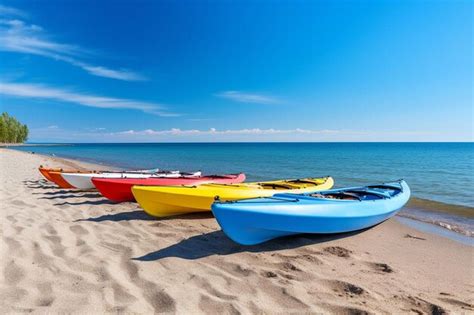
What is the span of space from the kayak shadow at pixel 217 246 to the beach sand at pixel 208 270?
0.02 m

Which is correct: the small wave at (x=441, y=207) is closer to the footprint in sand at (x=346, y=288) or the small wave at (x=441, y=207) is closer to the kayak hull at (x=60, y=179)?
the footprint in sand at (x=346, y=288)

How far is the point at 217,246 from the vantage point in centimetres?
479

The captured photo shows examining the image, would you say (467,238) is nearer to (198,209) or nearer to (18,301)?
(198,209)

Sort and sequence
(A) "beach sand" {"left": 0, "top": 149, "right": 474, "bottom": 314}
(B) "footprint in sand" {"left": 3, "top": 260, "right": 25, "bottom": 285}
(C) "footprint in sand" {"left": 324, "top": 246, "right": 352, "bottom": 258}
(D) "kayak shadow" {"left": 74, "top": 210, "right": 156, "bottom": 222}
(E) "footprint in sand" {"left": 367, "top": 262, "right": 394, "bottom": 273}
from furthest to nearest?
(D) "kayak shadow" {"left": 74, "top": 210, "right": 156, "bottom": 222} → (C) "footprint in sand" {"left": 324, "top": 246, "right": 352, "bottom": 258} → (E) "footprint in sand" {"left": 367, "top": 262, "right": 394, "bottom": 273} → (B) "footprint in sand" {"left": 3, "top": 260, "right": 25, "bottom": 285} → (A) "beach sand" {"left": 0, "top": 149, "right": 474, "bottom": 314}

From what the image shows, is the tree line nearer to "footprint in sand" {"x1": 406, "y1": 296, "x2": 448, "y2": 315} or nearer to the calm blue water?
the calm blue water

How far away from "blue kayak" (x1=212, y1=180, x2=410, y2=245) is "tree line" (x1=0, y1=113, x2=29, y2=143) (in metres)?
79.0

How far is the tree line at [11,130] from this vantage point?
67531 mm

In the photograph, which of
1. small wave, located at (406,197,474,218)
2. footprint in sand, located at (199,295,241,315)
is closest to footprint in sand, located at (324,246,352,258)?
footprint in sand, located at (199,295,241,315)


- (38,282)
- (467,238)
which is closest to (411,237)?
(467,238)

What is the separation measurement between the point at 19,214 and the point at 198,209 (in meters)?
3.47

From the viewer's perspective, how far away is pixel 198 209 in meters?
6.56

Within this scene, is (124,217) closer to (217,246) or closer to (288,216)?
(217,246)

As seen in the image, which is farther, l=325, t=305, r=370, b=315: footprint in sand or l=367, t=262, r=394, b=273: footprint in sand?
l=367, t=262, r=394, b=273: footprint in sand

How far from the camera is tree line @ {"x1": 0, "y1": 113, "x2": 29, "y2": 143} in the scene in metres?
67.5
